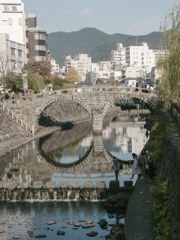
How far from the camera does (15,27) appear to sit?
3829 inches

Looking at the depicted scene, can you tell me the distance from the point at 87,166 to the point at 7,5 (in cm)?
7590

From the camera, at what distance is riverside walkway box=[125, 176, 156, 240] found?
50.0ft

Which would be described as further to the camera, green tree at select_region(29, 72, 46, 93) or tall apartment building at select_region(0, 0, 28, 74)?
tall apartment building at select_region(0, 0, 28, 74)

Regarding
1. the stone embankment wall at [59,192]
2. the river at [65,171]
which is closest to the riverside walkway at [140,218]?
the river at [65,171]

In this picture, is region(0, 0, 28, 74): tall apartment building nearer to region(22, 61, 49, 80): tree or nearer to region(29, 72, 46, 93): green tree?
region(22, 61, 49, 80): tree

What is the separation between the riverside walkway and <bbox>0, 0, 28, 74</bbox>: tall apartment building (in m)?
68.1

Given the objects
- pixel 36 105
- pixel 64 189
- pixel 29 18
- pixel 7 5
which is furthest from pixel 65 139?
pixel 29 18

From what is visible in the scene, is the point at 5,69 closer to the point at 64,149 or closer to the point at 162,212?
the point at 64,149

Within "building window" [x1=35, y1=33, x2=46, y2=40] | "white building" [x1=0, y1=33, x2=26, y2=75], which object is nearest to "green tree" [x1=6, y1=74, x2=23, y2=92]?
"white building" [x1=0, y1=33, x2=26, y2=75]

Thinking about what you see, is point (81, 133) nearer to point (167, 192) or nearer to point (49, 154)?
point (49, 154)

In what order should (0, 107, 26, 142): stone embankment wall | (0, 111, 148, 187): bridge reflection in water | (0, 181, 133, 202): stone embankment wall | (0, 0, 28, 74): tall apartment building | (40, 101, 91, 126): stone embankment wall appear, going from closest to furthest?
(0, 181, 133, 202): stone embankment wall
(0, 111, 148, 187): bridge reflection in water
(0, 107, 26, 142): stone embankment wall
(40, 101, 91, 126): stone embankment wall
(0, 0, 28, 74): tall apartment building

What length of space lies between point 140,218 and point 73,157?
90.8 feet

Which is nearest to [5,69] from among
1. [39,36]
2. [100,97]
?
[100,97]

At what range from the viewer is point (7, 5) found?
101625mm
